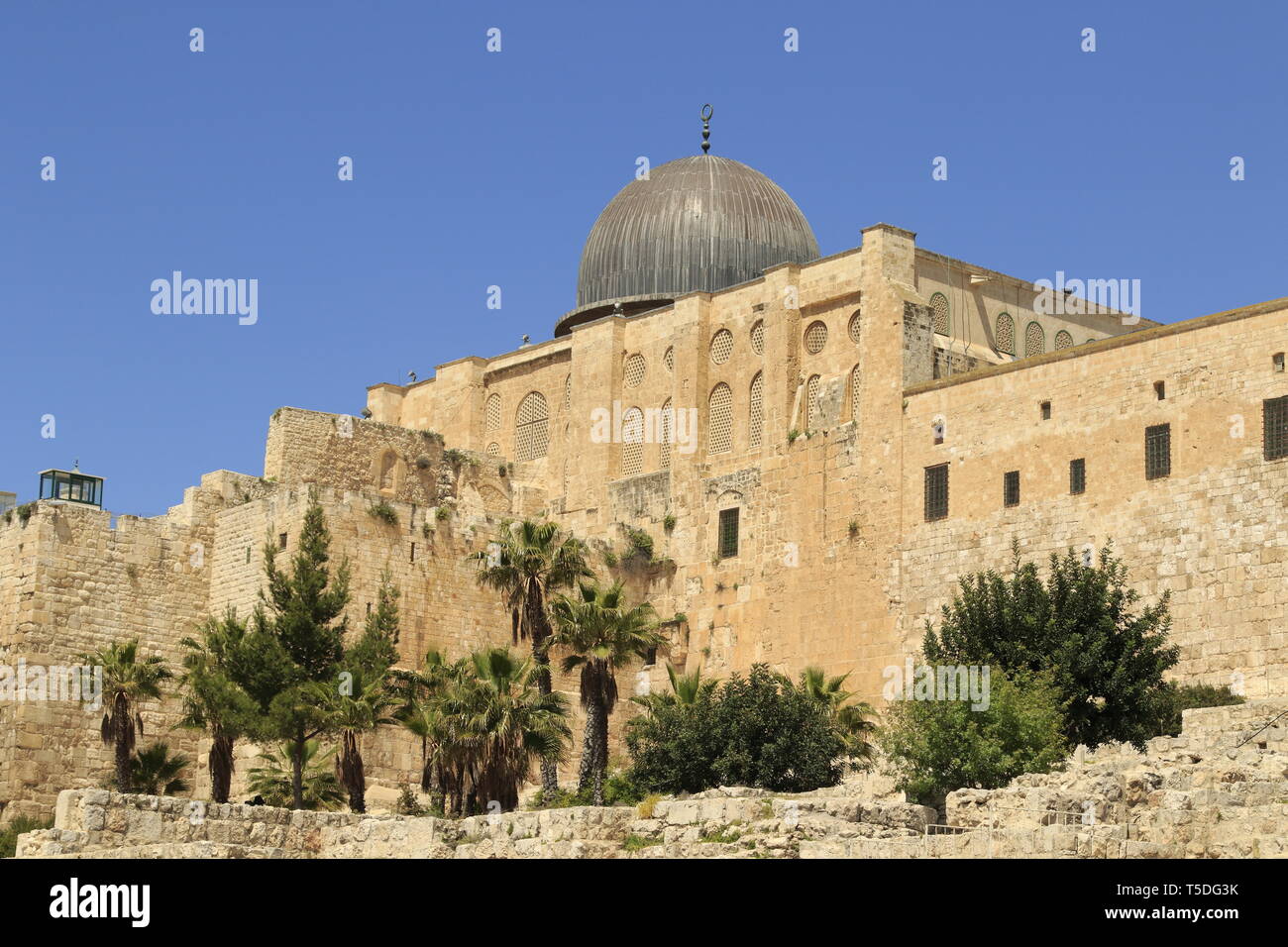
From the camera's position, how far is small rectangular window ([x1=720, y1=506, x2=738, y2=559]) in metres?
42.7

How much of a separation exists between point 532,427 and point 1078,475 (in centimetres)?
1604

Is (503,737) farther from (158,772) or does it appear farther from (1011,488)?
(1011,488)

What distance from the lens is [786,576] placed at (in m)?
41.2

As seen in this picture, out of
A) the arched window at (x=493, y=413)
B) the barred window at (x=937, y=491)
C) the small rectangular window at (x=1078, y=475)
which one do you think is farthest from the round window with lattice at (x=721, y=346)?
the small rectangular window at (x=1078, y=475)

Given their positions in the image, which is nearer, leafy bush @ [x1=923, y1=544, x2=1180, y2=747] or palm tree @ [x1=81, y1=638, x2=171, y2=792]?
leafy bush @ [x1=923, y1=544, x2=1180, y2=747]

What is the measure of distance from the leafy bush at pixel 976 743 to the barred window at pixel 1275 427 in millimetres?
6888

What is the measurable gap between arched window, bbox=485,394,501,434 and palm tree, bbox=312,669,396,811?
52.1ft

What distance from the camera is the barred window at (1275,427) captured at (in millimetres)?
33438

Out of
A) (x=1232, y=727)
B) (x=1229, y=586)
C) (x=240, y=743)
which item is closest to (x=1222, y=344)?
(x=1229, y=586)

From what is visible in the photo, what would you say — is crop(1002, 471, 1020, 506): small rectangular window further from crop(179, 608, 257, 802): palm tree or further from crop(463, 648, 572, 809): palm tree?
crop(179, 608, 257, 802): palm tree

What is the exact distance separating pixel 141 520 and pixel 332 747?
22.5 feet

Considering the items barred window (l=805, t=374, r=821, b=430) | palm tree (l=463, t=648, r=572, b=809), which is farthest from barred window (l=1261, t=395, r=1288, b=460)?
palm tree (l=463, t=648, r=572, b=809)

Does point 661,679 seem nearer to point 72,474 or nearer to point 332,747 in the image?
point 332,747

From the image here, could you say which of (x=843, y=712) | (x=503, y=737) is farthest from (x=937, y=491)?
(x=503, y=737)
